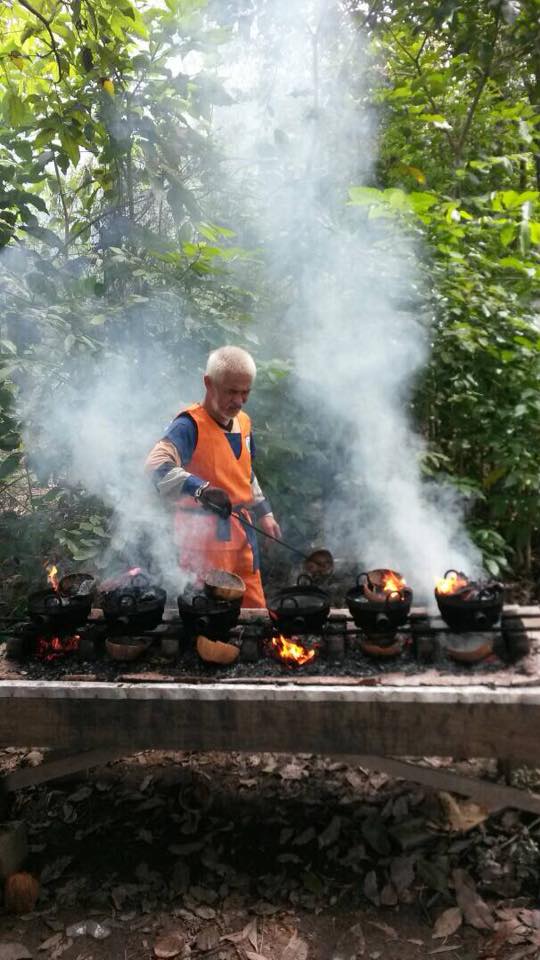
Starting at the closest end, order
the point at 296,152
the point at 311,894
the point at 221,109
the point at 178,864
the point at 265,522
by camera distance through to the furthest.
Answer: the point at 311,894 → the point at 178,864 → the point at 265,522 → the point at 296,152 → the point at 221,109

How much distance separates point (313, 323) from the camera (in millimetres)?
5633

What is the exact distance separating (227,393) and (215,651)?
4.90 feet

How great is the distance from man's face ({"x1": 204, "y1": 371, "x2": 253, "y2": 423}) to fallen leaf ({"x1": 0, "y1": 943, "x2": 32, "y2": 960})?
2.78 meters

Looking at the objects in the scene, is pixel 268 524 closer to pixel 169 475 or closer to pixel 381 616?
pixel 169 475

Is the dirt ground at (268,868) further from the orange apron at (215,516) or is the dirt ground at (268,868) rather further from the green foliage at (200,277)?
the green foliage at (200,277)

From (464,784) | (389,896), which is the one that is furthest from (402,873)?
(464,784)

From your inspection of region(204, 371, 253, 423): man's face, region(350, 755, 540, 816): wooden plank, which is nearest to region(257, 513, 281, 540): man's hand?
region(204, 371, 253, 423): man's face

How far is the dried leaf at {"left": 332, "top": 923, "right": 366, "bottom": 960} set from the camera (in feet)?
8.66

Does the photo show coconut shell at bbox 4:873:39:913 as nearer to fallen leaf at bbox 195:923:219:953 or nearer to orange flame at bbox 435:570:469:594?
fallen leaf at bbox 195:923:219:953

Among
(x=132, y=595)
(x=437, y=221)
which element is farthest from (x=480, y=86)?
(x=132, y=595)

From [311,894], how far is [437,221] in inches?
187

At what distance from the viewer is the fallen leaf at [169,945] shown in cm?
271

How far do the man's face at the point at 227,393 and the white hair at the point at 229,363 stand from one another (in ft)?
0.08

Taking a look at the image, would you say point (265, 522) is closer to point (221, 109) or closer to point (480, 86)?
point (480, 86)
